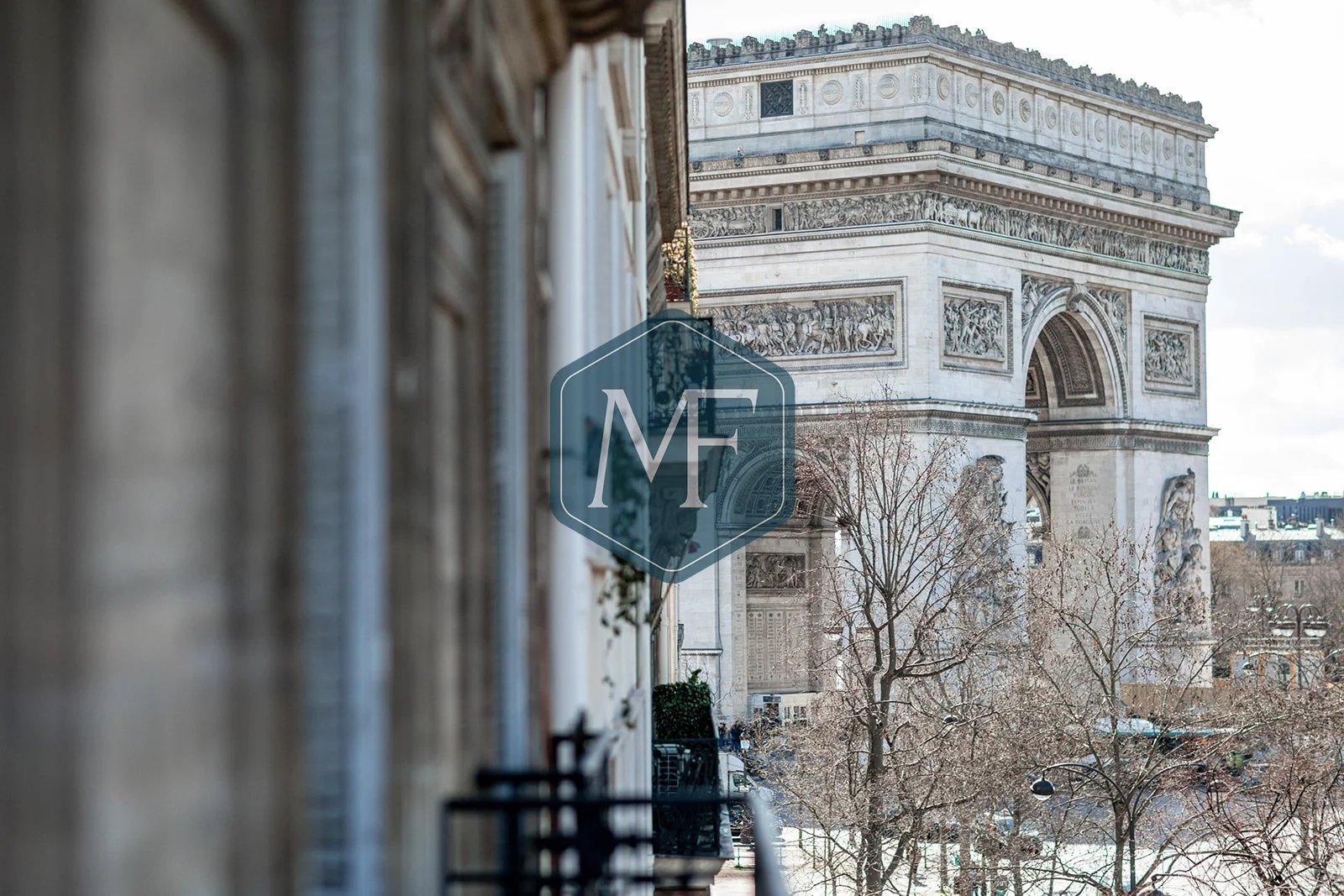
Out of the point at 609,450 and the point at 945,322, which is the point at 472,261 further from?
the point at 945,322

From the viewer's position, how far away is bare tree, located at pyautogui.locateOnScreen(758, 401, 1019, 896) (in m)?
22.8

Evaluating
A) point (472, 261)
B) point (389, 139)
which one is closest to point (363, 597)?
point (389, 139)

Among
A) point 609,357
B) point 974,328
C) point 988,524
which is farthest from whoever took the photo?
point 974,328

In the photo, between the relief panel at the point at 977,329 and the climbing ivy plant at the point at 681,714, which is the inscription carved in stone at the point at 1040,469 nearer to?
the relief panel at the point at 977,329

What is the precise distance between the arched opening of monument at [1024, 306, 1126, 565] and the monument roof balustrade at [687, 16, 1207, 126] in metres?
5.72

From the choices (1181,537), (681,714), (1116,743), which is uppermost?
(1181,537)

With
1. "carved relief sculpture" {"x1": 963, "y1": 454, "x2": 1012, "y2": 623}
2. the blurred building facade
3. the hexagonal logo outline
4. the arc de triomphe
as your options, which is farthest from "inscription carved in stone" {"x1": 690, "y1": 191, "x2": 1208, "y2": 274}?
the blurred building facade

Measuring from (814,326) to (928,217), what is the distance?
3439mm

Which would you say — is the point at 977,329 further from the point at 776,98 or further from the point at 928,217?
the point at 776,98

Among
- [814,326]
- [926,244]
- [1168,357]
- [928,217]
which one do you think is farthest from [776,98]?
[1168,357]

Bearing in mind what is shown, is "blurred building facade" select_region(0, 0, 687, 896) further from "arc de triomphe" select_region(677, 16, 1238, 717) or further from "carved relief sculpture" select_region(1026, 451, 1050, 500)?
"carved relief sculpture" select_region(1026, 451, 1050, 500)

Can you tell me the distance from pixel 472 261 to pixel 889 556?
23553 mm

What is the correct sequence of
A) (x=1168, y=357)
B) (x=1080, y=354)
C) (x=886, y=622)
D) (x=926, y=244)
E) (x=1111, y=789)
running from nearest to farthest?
1. (x=1111, y=789)
2. (x=886, y=622)
3. (x=926, y=244)
4. (x=1080, y=354)
5. (x=1168, y=357)

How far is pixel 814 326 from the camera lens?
35500 millimetres
